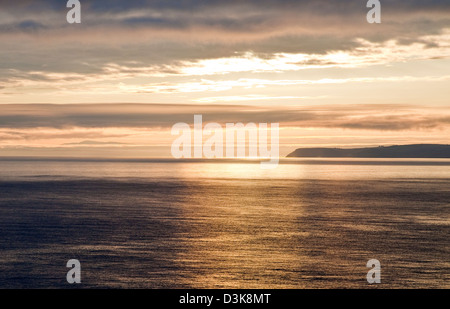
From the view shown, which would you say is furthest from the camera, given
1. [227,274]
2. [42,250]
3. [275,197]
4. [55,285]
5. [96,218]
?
[275,197]

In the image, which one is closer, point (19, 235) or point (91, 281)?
point (91, 281)

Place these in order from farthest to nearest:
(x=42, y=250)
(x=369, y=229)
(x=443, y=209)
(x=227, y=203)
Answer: (x=227, y=203), (x=443, y=209), (x=369, y=229), (x=42, y=250)

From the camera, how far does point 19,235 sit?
71.1m

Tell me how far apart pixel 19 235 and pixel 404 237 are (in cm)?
5511

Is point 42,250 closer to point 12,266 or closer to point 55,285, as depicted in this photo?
point 12,266

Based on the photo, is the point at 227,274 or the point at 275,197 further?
the point at 275,197

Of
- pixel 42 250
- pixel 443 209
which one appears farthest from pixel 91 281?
pixel 443 209

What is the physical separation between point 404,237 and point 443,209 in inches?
1549

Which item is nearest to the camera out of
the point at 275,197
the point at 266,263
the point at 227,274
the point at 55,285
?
the point at 55,285

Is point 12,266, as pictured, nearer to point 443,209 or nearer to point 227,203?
point 227,203

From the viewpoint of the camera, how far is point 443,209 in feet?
348

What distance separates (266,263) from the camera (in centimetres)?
5606

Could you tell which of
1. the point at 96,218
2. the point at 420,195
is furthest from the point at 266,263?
the point at 420,195

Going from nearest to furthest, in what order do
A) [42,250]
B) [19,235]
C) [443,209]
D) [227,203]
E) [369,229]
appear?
[42,250], [19,235], [369,229], [443,209], [227,203]
